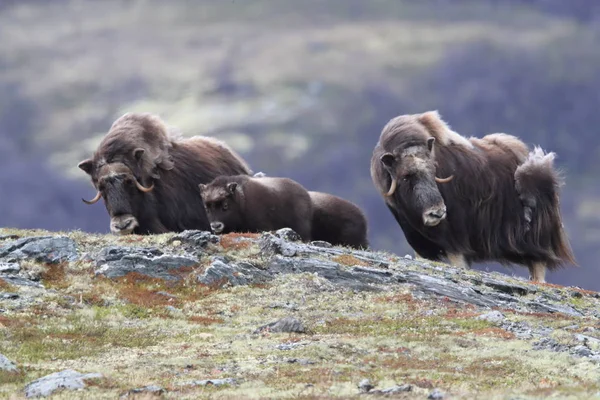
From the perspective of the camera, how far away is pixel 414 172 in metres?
22.4

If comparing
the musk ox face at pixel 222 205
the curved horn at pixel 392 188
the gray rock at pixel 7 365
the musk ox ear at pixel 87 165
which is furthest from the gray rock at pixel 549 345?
the musk ox ear at pixel 87 165

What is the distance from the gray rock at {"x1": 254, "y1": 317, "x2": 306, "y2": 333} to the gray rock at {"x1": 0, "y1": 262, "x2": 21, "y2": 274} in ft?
18.0

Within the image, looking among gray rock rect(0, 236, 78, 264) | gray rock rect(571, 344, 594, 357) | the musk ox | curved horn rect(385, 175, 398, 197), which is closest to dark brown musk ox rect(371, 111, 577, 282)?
curved horn rect(385, 175, 398, 197)

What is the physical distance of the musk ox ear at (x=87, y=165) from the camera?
22.7m

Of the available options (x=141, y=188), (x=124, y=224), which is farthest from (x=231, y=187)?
(x=124, y=224)

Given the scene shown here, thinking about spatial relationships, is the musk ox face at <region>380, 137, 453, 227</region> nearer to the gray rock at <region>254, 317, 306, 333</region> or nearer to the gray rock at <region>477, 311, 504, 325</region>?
the gray rock at <region>477, 311, 504, 325</region>

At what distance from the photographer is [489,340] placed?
46.9 ft

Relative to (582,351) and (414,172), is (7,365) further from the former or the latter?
(414,172)

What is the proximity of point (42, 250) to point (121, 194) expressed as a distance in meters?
3.19

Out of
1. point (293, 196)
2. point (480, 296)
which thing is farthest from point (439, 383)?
point (293, 196)

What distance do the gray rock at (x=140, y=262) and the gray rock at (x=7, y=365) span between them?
19.6ft

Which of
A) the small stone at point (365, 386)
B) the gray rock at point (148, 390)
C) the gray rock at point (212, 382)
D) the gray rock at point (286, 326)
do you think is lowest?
the small stone at point (365, 386)

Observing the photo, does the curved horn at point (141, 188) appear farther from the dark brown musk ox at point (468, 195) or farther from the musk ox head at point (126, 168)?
the dark brown musk ox at point (468, 195)

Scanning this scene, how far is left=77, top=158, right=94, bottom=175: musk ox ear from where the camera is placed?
74.3 feet
